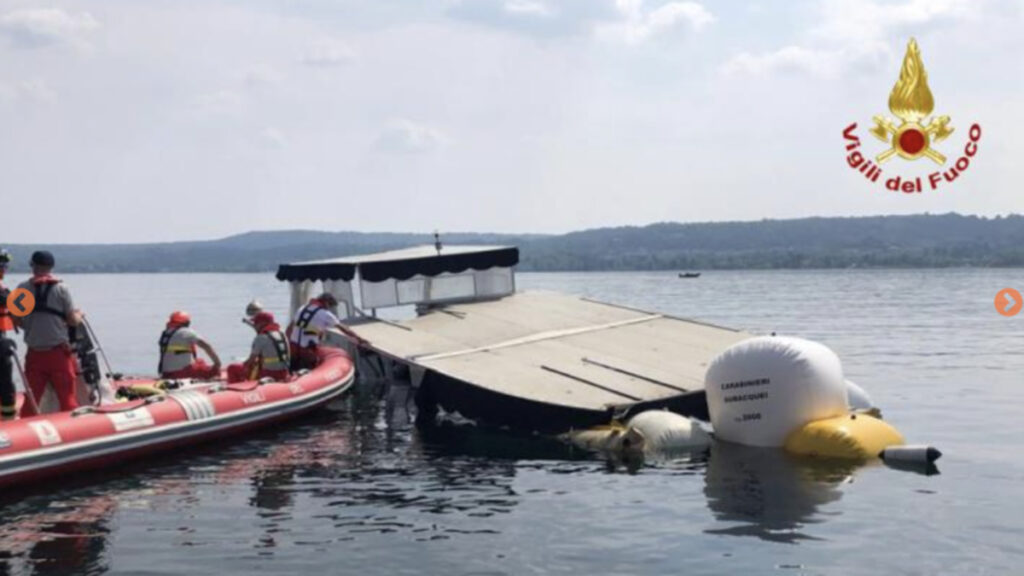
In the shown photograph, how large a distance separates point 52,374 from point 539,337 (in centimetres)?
1108

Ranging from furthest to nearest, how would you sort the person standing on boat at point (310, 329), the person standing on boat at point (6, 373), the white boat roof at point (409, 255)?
the white boat roof at point (409, 255) → the person standing on boat at point (310, 329) → the person standing on boat at point (6, 373)

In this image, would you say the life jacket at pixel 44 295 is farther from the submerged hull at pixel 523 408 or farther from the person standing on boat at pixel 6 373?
the submerged hull at pixel 523 408

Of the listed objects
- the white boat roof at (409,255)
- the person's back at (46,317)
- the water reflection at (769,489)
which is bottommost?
the water reflection at (769,489)

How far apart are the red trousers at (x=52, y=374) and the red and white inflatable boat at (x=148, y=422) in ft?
1.21

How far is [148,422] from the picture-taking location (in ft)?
57.1

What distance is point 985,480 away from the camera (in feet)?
54.4

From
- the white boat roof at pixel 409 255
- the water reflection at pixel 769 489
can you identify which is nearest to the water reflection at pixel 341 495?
the water reflection at pixel 769 489

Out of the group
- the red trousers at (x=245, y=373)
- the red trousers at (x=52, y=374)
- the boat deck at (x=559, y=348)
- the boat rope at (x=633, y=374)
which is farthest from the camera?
the red trousers at (x=245, y=373)

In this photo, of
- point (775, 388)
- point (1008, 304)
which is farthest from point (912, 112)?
point (1008, 304)

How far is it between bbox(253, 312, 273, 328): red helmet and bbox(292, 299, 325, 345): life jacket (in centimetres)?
256

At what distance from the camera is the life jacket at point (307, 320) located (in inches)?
972

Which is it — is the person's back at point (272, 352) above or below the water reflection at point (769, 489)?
above

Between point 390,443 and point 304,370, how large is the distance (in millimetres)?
4617

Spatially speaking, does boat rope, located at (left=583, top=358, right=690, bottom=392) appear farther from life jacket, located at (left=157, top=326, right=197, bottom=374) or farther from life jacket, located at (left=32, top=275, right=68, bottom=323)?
life jacket, located at (left=32, top=275, right=68, bottom=323)
